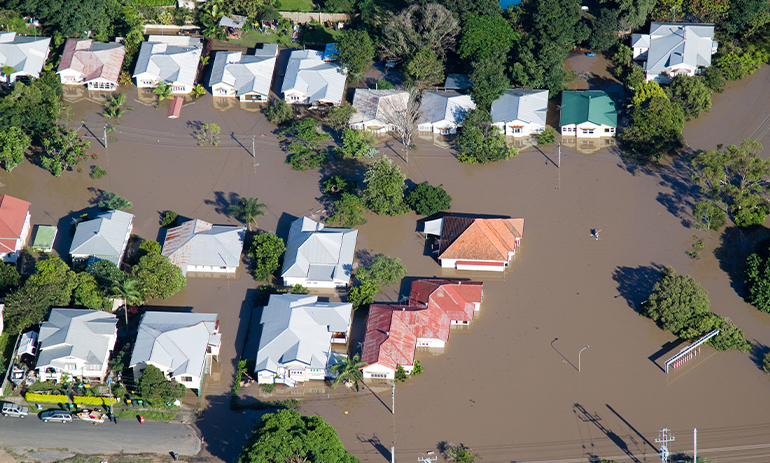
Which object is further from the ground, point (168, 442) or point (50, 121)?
point (50, 121)

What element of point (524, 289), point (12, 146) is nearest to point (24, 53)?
point (12, 146)

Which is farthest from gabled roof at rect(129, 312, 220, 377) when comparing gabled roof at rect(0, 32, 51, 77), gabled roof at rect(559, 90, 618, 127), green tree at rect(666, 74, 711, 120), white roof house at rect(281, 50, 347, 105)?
green tree at rect(666, 74, 711, 120)

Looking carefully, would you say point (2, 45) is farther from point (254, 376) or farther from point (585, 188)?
→ point (585, 188)

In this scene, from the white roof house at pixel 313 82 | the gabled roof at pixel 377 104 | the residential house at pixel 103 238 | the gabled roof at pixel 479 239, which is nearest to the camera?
the residential house at pixel 103 238

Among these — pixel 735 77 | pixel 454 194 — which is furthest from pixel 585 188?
pixel 735 77

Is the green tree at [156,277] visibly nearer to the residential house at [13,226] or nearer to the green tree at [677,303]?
the residential house at [13,226]

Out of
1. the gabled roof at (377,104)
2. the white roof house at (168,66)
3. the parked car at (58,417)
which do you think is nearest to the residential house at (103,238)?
the parked car at (58,417)
